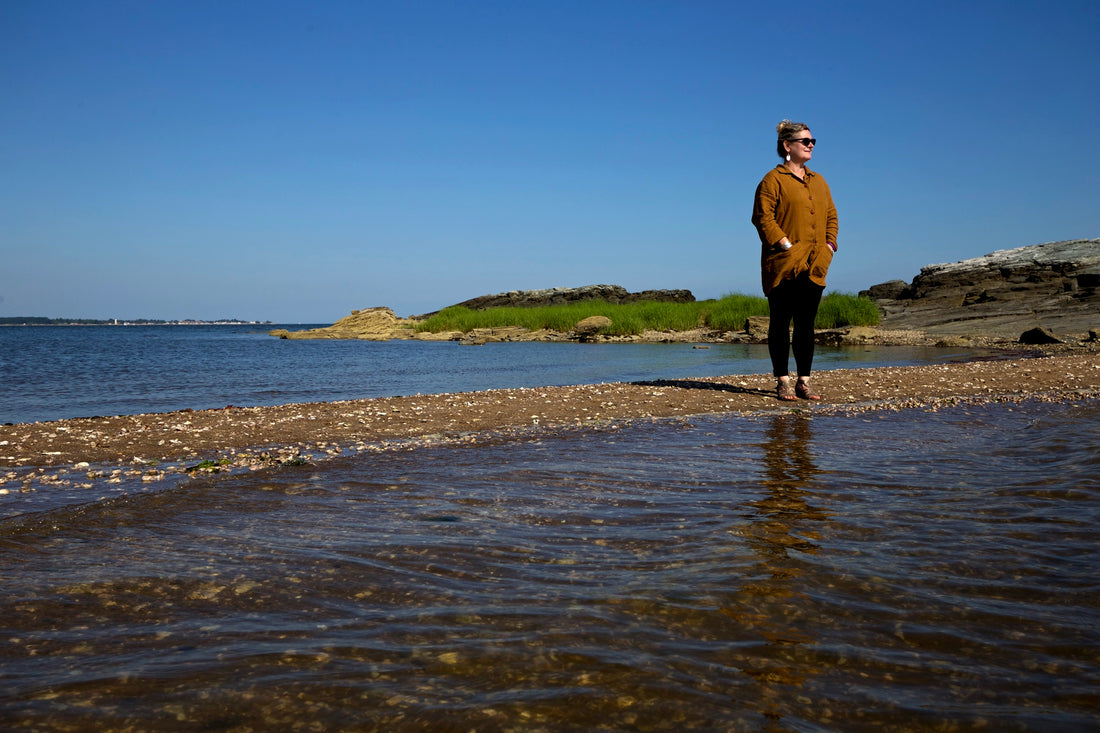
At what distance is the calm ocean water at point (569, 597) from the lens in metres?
1.79

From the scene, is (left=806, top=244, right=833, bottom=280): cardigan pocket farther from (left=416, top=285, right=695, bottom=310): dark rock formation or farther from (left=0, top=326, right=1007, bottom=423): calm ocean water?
(left=416, top=285, right=695, bottom=310): dark rock formation

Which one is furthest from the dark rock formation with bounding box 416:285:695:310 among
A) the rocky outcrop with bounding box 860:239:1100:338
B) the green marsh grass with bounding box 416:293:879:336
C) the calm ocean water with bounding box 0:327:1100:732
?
the calm ocean water with bounding box 0:327:1100:732

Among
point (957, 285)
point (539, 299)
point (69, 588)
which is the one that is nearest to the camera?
point (69, 588)

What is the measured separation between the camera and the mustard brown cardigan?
783cm

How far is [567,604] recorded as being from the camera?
2.43 meters

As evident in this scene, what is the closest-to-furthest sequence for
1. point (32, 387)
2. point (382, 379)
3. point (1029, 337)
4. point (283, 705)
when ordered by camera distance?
1. point (283, 705)
2. point (32, 387)
3. point (382, 379)
4. point (1029, 337)

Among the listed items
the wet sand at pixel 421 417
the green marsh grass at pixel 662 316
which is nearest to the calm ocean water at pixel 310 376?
the wet sand at pixel 421 417

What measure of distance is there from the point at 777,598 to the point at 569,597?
2.22 ft

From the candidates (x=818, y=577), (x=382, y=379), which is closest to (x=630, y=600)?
(x=818, y=577)

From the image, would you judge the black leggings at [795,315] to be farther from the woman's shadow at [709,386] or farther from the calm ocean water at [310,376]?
the calm ocean water at [310,376]

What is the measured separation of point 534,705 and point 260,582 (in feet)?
4.39

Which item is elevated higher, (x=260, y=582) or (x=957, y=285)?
(x=957, y=285)

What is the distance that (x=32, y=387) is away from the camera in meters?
13.7

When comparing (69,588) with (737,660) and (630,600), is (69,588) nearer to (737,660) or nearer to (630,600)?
(630,600)
